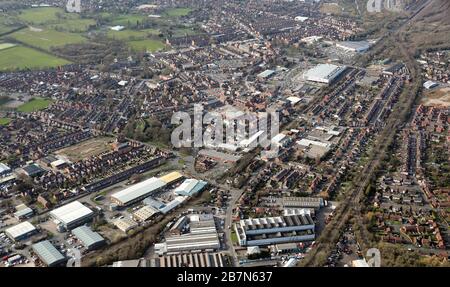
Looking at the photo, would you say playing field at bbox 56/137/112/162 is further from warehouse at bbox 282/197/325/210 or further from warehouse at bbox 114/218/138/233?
warehouse at bbox 282/197/325/210

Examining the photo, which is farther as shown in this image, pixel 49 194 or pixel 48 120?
pixel 48 120

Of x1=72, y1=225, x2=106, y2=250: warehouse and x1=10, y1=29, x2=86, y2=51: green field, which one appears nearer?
x1=72, y1=225, x2=106, y2=250: warehouse

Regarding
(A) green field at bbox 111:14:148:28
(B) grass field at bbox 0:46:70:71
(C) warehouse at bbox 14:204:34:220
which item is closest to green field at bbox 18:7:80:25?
(A) green field at bbox 111:14:148:28

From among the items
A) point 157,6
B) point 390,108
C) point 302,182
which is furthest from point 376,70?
point 157,6

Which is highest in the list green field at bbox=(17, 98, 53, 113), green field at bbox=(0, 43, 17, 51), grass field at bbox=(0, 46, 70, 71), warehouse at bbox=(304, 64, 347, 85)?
green field at bbox=(0, 43, 17, 51)

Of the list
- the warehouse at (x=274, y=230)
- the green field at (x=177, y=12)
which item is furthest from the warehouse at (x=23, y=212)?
the green field at (x=177, y=12)

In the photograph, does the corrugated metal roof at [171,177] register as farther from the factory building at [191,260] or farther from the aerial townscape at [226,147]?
the factory building at [191,260]
